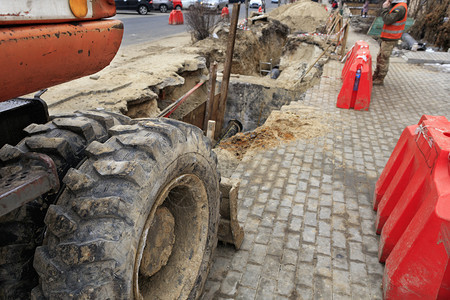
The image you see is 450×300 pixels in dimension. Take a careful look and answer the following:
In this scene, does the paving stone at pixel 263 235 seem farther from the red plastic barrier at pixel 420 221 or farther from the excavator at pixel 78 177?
the excavator at pixel 78 177

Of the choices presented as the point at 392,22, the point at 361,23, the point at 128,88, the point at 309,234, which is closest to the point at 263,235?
the point at 309,234

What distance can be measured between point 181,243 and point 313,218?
6.86 ft

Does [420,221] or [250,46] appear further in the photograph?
[250,46]

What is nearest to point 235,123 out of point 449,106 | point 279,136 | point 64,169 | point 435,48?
point 279,136

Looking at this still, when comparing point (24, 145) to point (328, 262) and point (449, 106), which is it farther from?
point (449, 106)

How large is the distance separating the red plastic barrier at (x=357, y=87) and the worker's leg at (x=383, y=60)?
1.63 metres

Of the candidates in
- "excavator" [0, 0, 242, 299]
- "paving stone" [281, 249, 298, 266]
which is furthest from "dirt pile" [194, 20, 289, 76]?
"excavator" [0, 0, 242, 299]

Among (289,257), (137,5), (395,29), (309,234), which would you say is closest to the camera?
(289,257)

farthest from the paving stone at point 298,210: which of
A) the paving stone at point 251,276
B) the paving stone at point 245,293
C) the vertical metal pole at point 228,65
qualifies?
the vertical metal pole at point 228,65

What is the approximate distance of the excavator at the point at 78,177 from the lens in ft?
5.37

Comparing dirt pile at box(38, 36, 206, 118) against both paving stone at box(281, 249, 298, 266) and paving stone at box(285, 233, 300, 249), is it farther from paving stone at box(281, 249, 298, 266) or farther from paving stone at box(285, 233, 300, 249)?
paving stone at box(281, 249, 298, 266)

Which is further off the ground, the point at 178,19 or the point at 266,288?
the point at 178,19

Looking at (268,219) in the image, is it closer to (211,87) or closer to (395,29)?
(211,87)

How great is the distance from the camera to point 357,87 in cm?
786
